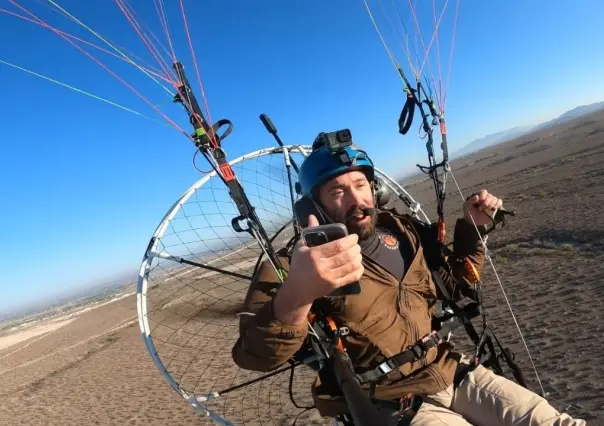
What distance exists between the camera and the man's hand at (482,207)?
2830 millimetres

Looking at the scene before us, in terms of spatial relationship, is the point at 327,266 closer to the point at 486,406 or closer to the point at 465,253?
the point at 486,406

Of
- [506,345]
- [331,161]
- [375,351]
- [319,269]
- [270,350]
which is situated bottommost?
[506,345]

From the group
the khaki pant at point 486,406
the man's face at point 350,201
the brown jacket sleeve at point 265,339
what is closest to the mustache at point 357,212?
the man's face at point 350,201

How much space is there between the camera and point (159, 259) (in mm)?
3557

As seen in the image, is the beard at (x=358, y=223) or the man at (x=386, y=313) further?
the beard at (x=358, y=223)

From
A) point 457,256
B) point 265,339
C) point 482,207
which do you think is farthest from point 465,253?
point 265,339

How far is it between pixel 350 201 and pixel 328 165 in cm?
28

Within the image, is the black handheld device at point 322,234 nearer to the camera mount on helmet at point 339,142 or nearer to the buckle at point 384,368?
the buckle at point 384,368

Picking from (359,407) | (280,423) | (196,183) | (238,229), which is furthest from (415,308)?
(280,423)

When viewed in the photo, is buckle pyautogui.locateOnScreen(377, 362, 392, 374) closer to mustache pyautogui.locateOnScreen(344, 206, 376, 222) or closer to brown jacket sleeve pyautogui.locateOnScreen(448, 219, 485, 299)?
mustache pyautogui.locateOnScreen(344, 206, 376, 222)

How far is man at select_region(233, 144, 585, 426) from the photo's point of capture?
192 centimetres

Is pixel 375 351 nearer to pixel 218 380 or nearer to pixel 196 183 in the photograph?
pixel 196 183

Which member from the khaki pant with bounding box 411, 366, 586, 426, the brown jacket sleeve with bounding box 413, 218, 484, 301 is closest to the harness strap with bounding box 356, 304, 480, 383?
the khaki pant with bounding box 411, 366, 586, 426

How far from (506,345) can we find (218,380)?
5.62 m
